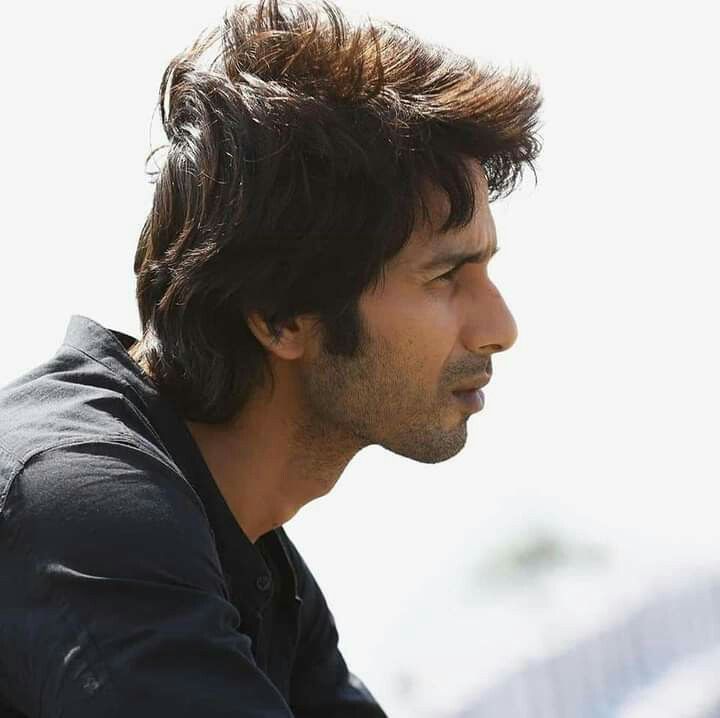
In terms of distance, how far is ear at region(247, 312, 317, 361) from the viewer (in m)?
2.39

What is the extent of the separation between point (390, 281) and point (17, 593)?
0.82 meters

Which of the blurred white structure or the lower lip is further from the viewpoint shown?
the blurred white structure

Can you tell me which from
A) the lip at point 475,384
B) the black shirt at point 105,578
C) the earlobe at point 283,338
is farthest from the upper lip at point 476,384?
the black shirt at point 105,578

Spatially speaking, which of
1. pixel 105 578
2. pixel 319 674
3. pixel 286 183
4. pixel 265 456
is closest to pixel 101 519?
pixel 105 578

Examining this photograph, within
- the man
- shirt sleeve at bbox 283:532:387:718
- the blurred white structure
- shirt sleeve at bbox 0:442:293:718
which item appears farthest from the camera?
the blurred white structure

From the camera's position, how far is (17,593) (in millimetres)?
1830

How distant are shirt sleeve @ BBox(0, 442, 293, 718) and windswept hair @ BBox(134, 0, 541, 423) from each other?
486 millimetres

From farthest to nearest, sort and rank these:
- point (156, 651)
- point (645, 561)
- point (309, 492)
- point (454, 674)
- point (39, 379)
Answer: point (645, 561) → point (454, 674) → point (309, 492) → point (39, 379) → point (156, 651)

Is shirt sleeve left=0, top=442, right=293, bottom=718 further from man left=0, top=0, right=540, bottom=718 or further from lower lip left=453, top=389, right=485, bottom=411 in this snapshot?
lower lip left=453, top=389, right=485, bottom=411

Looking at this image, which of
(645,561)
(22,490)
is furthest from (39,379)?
(645,561)

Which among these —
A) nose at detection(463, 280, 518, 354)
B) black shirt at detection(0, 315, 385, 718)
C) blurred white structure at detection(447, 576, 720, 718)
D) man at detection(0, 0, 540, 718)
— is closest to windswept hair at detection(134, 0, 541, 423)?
man at detection(0, 0, 540, 718)

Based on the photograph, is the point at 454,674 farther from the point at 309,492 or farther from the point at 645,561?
the point at 309,492

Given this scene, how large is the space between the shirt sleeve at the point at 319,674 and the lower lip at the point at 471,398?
0.51 m

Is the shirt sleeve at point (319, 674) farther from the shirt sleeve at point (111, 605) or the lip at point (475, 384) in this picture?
the shirt sleeve at point (111, 605)
